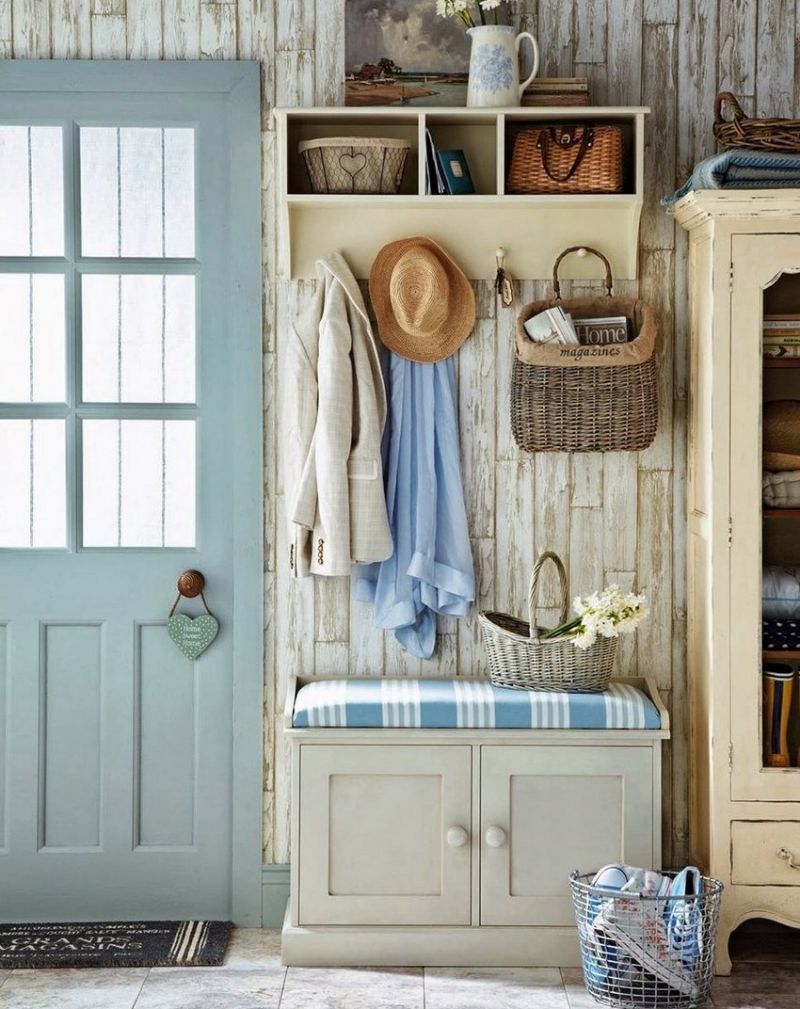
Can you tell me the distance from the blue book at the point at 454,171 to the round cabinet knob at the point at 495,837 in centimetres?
152

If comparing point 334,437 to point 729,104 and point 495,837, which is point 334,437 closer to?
point 495,837

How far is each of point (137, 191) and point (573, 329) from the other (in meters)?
1.17

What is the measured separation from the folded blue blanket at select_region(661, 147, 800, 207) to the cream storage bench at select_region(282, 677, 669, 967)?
4.01 ft

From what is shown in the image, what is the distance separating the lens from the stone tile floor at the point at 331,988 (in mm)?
2736

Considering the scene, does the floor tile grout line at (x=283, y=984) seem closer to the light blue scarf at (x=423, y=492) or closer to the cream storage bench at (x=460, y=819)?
the cream storage bench at (x=460, y=819)

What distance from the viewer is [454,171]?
3029 millimetres

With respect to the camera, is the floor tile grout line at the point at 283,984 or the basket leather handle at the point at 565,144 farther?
the basket leather handle at the point at 565,144

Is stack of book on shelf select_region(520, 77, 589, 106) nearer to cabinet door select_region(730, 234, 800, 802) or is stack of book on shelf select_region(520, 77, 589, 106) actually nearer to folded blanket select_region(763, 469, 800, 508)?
cabinet door select_region(730, 234, 800, 802)

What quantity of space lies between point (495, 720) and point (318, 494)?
690 mm

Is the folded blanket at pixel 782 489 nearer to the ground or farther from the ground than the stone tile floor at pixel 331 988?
farther from the ground

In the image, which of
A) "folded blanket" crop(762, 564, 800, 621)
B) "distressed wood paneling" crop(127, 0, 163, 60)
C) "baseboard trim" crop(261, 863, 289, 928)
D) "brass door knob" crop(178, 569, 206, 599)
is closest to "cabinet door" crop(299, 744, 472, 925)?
"baseboard trim" crop(261, 863, 289, 928)

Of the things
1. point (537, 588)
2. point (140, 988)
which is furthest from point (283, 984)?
point (537, 588)

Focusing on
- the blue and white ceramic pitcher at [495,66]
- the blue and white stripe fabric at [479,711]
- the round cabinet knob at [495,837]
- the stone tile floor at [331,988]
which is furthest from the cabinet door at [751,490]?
the blue and white ceramic pitcher at [495,66]

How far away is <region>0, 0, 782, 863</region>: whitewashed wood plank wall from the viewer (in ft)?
10.3
